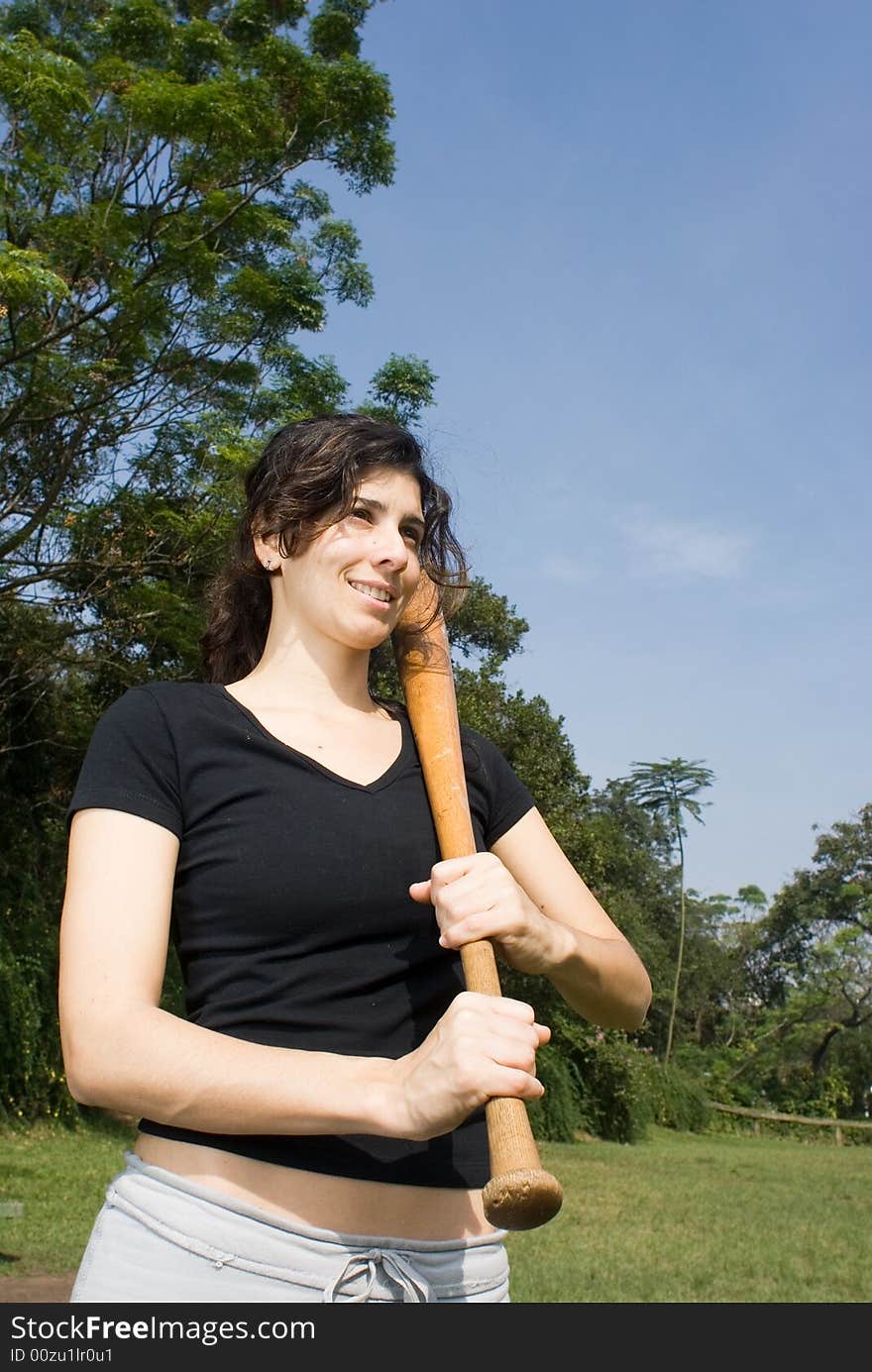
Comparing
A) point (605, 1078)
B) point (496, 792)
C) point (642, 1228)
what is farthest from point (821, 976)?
point (496, 792)

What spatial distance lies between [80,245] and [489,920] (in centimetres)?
988

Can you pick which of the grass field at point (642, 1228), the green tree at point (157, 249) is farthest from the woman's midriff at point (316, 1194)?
the green tree at point (157, 249)

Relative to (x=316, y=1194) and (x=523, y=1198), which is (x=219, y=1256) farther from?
(x=523, y=1198)

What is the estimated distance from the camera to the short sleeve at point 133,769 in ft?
4.08

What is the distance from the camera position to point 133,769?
127cm

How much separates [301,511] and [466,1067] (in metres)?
0.76

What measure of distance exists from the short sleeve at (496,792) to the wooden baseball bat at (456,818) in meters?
0.06

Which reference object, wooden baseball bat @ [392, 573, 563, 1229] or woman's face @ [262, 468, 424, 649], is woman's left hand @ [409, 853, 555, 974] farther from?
woman's face @ [262, 468, 424, 649]

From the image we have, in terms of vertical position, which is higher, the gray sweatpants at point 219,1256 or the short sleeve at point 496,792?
the short sleeve at point 496,792

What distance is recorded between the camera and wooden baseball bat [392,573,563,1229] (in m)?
1.03

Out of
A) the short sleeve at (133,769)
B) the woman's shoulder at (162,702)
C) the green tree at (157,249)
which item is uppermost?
the green tree at (157,249)

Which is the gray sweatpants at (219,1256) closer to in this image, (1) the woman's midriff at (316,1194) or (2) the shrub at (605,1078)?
(1) the woman's midriff at (316,1194)

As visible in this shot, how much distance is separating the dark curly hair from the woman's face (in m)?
0.02

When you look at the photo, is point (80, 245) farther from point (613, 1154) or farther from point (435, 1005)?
point (613, 1154)
